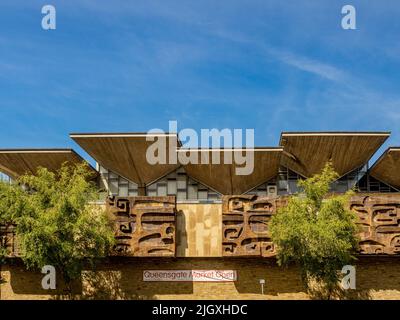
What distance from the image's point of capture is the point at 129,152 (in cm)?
3497

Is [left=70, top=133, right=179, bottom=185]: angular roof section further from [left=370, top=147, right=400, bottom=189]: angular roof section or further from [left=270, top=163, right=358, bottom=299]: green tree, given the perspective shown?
[left=370, top=147, right=400, bottom=189]: angular roof section

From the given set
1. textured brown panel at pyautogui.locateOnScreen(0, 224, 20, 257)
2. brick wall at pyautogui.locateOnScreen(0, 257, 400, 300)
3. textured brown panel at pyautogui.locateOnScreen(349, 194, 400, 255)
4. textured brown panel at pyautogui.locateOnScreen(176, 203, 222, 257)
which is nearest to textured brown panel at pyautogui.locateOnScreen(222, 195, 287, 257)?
textured brown panel at pyautogui.locateOnScreen(176, 203, 222, 257)

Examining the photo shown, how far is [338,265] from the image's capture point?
1050 inches

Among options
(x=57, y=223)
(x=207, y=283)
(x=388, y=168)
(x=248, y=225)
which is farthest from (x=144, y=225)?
(x=388, y=168)

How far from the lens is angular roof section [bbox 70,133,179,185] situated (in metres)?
33.1

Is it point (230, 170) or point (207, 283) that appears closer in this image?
point (207, 283)

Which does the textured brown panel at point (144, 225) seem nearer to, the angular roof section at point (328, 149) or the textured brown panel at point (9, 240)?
the textured brown panel at point (9, 240)

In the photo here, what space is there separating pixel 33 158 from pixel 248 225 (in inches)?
623

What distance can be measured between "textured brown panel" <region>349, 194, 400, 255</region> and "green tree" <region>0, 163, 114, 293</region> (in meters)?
13.9

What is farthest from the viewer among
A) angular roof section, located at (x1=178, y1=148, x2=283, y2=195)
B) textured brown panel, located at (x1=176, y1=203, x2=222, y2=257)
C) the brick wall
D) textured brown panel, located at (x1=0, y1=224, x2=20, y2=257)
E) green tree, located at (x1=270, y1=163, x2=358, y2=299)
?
angular roof section, located at (x1=178, y1=148, x2=283, y2=195)

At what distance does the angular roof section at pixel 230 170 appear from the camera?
3328cm

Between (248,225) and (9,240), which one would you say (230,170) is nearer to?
(248,225)

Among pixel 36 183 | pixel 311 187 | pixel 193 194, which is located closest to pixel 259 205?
pixel 311 187
